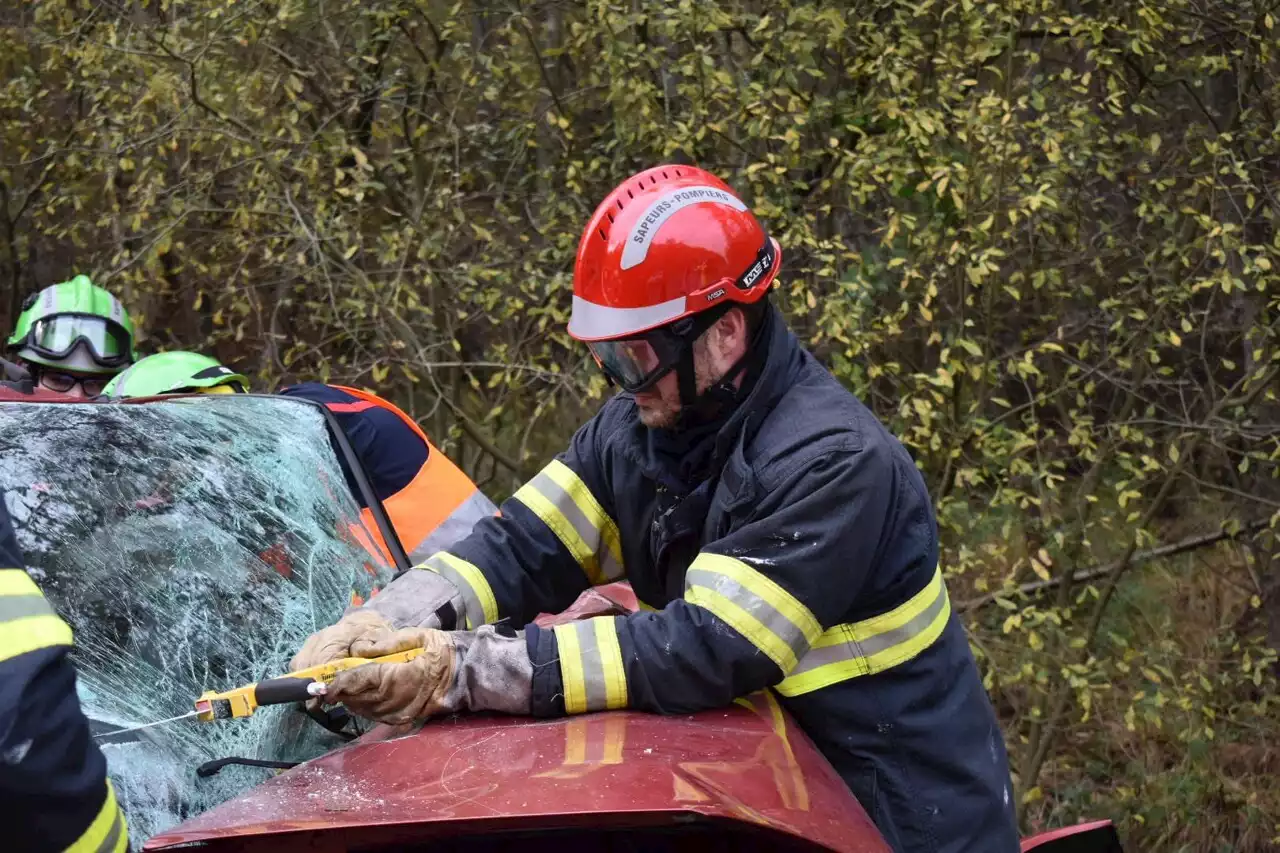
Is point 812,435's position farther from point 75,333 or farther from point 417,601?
point 75,333

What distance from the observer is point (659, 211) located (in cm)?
246

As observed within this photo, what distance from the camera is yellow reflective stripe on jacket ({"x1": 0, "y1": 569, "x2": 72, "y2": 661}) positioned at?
56.4 inches

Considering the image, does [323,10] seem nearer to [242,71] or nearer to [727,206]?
[242,71]

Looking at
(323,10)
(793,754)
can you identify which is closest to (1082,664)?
(793,754)

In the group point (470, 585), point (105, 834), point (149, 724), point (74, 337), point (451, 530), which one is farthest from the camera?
point (74, 337)

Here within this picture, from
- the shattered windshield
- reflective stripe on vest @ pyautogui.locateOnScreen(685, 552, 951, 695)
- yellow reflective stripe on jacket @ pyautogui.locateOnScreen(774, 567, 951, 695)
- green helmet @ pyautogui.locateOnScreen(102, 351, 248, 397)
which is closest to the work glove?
the shattered windshield

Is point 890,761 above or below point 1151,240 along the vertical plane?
above

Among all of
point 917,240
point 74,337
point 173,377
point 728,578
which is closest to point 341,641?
point 728,578

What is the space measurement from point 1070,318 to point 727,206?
3674 mm

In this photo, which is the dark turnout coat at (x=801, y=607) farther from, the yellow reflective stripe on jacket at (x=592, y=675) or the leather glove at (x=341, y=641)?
the leather glove at (x=341, y=641)

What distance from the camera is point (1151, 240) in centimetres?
545

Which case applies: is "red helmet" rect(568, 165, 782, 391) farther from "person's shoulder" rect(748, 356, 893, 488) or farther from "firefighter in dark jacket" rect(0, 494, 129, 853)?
"firefighter in dark jacket" rect(0, 494, 129, 853)

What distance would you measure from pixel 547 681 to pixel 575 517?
65cm

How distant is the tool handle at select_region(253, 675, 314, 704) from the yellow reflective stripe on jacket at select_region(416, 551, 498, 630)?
0.56 m
